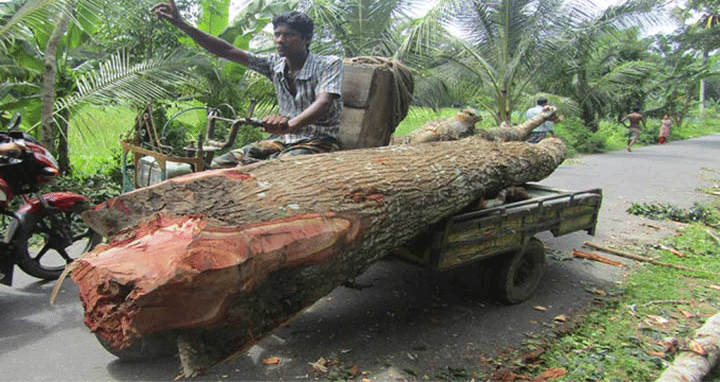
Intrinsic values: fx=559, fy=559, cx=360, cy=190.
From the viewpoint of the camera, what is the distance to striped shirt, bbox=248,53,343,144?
13.1 feet

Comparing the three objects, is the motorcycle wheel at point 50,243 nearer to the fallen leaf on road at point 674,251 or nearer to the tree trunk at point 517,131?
the tree trunk at point 517,131

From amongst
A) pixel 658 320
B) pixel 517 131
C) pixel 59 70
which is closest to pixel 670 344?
pixel 658 320

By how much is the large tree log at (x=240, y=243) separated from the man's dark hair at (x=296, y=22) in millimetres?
1017

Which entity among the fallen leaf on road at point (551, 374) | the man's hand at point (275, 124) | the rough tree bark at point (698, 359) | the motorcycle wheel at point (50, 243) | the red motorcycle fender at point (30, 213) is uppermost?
the man's hand at point (275, 124)

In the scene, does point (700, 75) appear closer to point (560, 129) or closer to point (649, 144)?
point (649, 144)

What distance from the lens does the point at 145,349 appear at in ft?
10.3

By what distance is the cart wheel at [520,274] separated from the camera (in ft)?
13.6

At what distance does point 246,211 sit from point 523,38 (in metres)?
11.9

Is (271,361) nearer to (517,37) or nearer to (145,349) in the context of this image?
(145,349)

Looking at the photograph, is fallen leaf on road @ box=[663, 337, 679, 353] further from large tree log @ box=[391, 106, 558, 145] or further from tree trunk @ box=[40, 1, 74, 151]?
tree trunk @ box=[40, 1, 74, 151]

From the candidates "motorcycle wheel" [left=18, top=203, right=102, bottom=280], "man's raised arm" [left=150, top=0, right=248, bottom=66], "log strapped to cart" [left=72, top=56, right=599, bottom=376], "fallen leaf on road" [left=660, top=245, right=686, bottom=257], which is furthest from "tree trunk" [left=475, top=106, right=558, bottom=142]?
"motorcycle wheel" [left=18, top=203, right=102, bottom=280]

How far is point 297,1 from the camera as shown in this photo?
973 cm

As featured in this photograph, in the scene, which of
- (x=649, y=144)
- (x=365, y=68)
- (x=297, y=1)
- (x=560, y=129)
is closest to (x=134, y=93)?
(x=365, y=68)

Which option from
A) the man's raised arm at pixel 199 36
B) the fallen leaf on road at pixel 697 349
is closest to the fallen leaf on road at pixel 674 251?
the fallen leaf on road at pixel 697 349
